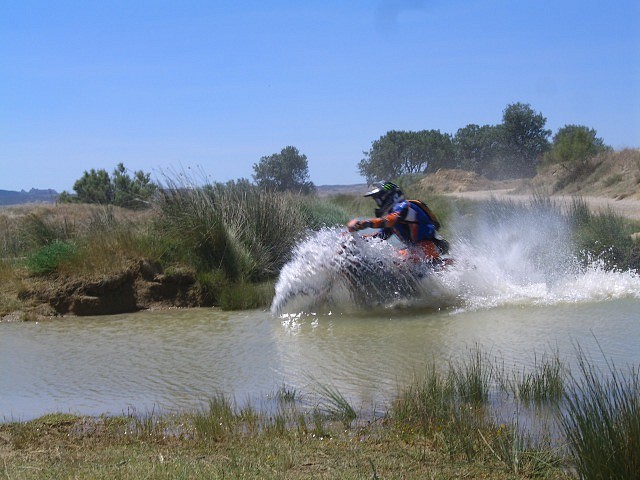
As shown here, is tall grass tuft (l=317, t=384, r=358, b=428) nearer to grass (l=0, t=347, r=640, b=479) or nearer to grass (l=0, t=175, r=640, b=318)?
grass (l=0, t=347, r=640, b=479)

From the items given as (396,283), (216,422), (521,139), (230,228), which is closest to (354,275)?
(396,283)

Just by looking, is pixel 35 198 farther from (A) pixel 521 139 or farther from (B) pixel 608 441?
(B) pixel 608 441

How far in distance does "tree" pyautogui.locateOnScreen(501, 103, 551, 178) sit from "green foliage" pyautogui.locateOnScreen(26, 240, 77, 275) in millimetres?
65184

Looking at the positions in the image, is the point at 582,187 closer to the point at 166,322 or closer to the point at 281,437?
the point at 166,322

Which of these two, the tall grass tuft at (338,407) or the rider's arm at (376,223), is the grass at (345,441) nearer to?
the tall grass tuft at (338,407)

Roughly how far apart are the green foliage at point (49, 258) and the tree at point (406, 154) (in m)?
64.9

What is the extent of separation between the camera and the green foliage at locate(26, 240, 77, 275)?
15117 millimetres

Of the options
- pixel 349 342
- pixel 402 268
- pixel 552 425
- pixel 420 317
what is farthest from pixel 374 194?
pixel 552 425

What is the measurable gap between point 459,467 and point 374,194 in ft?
27.3

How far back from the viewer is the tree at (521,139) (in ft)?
250

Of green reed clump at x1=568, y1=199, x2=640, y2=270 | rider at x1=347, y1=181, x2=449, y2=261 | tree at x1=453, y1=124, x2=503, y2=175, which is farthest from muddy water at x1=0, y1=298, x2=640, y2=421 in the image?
tree at x1=453, y1=124, x2=503, y2=175

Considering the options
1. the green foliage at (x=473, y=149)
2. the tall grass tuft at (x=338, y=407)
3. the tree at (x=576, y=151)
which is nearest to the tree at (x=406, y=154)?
the green foliage at (x=473, y=149)

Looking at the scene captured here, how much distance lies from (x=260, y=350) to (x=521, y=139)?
72.0 m

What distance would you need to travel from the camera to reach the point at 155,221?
16.8 metres
